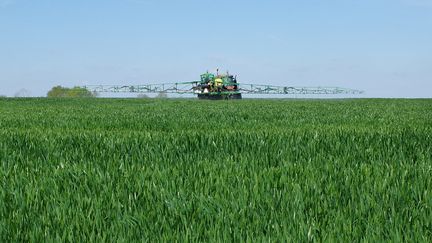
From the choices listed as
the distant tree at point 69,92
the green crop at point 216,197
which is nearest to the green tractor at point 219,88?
the distant tree at point 69,92

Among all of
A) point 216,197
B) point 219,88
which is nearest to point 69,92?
point 219,88

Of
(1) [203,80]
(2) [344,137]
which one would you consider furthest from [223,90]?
(2) [344,137]

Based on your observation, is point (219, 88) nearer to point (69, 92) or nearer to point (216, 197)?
point (69, 92)

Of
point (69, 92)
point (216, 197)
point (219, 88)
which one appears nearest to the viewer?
point (216, 197)

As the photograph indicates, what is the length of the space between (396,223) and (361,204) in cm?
38

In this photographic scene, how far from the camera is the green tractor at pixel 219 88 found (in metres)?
85.4

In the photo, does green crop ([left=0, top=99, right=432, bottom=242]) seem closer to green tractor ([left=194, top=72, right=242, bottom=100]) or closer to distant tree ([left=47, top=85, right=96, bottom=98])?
green tractor ([left=194, top=72, right=242, bottom=100])

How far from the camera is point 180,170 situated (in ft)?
14.7

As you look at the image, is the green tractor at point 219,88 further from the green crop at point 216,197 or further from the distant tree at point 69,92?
the green crop at point 216,197

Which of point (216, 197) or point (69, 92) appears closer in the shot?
point (216, 197)

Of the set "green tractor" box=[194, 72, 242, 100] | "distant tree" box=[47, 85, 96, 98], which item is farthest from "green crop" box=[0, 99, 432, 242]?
"distant tree" box=[47, 85, 96, 98]

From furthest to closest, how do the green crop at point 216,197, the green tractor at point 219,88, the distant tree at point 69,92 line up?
the distant tree at point 69,92 < the green tractor at point 219,88 < the green crop at point 216,197

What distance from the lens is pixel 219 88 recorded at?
86.2m

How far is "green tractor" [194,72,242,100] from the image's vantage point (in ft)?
280
